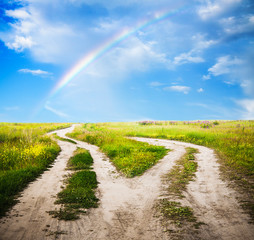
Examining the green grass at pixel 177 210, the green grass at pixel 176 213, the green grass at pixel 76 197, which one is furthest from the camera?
the green grass at pixel 76 197

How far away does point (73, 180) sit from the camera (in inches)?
348

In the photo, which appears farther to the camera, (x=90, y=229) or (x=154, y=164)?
(x=154, y=164)

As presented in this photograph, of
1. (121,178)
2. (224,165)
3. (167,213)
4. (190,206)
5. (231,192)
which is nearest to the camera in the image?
(167,213)

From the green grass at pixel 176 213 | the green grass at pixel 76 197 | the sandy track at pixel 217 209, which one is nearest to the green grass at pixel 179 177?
the sandy track at pixel 217 209

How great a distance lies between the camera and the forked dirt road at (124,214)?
4480 millimetres

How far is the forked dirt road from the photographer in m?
4.48

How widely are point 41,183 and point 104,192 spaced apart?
10.1 ft

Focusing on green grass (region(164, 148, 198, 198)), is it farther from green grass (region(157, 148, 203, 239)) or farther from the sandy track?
the sandy track

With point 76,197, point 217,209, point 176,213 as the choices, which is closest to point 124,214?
point 176,213

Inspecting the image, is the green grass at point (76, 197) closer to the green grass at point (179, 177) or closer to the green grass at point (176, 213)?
the green grass at point (176, 213)

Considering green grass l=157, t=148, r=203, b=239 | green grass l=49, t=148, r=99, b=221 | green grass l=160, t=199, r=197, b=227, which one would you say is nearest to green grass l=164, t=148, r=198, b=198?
green grass l=157, t=148, r=203, b=239

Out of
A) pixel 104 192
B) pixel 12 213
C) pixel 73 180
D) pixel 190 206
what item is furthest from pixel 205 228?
pixel 73 180

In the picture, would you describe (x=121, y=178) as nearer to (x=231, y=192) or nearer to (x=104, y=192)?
(x=104, y=192)

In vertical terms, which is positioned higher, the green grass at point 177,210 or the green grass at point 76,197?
the green grass at point 177,210
